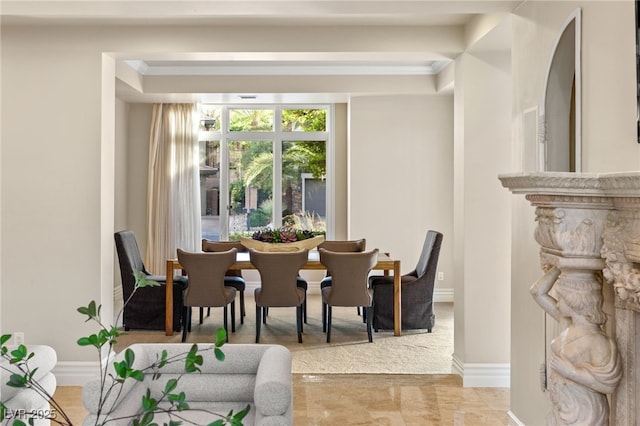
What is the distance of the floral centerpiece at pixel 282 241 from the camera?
612 centimetres

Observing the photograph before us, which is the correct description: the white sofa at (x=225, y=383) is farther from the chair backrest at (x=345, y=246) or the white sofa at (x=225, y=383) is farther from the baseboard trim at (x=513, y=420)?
the chair backrest at (x=345, y=246)

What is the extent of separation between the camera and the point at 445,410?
389cm

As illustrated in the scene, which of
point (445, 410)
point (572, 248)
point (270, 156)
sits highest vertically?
point (270, 156)

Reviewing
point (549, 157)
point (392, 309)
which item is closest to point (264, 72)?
point (392, 309)

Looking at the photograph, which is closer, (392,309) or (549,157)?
(549,157)

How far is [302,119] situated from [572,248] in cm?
639

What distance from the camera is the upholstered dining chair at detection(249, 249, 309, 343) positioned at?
17.7ft

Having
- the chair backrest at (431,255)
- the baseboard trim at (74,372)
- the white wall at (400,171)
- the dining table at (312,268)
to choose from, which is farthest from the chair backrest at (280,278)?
the white wall at (400,171)

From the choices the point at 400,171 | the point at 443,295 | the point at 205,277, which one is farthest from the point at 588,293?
the point at 443,295

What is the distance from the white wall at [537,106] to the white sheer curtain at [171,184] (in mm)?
5172

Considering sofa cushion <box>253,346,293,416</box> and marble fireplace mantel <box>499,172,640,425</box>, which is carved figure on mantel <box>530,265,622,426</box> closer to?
marble fireplace mantel <box>499,172,640,425</box>

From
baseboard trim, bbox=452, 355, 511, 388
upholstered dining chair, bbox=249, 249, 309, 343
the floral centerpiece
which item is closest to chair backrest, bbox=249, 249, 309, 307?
upholstered dining chair, bbox=249, 249, 309, 343

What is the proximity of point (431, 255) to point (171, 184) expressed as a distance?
3771 mm

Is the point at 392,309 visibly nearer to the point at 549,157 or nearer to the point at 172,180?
the point at 549,157
